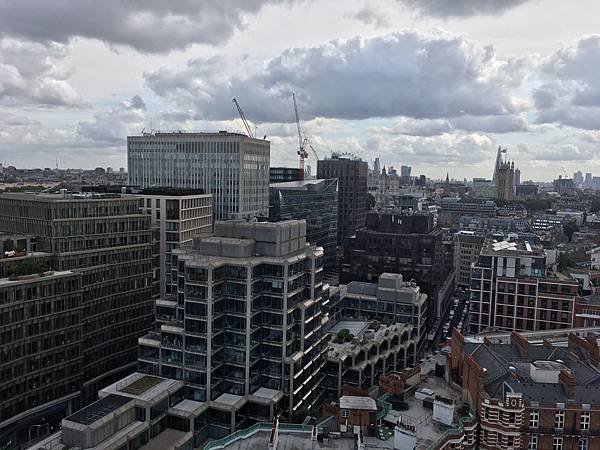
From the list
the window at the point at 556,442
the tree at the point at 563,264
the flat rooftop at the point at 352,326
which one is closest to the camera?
the window at the point at 556,442

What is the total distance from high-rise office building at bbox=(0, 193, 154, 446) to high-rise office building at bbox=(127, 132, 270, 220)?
67.8 metres

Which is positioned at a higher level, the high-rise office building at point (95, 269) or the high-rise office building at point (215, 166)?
the high-rise office building at point (215, 166)

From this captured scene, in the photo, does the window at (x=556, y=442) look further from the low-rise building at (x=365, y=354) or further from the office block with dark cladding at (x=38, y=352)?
the office block with dark cladding at (x=38, y=352)

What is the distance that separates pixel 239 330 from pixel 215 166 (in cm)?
11004

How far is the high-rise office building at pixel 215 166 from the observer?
618 ft

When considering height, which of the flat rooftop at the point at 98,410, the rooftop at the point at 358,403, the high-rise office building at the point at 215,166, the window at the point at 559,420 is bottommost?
the flat rooftop at the point at 98,410

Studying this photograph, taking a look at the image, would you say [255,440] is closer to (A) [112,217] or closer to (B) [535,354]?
(B) [535,354]

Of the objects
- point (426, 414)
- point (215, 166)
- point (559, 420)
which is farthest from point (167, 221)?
point (559, 420)

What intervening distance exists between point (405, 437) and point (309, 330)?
41906mm

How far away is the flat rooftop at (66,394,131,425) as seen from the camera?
72562 millimetres

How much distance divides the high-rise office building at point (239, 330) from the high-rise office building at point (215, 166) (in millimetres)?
93605

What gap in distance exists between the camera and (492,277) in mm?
137750

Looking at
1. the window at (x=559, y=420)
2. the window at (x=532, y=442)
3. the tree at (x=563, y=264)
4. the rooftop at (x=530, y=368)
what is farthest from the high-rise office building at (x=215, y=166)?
the window at (x=559, y=420)

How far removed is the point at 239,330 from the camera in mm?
89000
